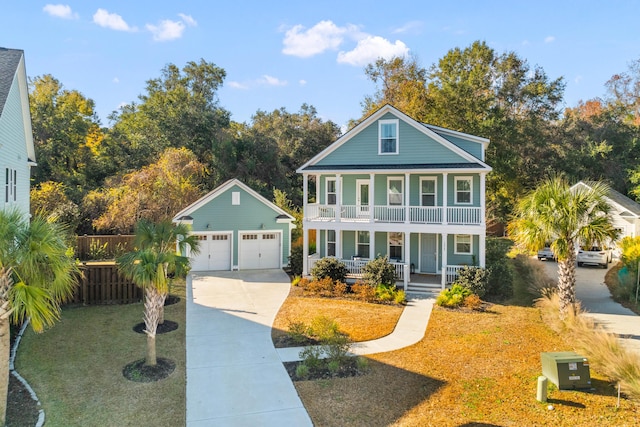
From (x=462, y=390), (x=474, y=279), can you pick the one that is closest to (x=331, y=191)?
(x=474, y=279)

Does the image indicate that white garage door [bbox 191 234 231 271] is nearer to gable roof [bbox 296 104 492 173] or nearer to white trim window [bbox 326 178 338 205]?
white trim window [bbox 326 178 338 205]

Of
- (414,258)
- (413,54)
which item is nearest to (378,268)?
(414,258)

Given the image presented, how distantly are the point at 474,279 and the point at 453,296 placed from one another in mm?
1572

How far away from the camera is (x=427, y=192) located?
20031mm

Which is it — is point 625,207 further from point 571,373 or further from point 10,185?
point 10,185

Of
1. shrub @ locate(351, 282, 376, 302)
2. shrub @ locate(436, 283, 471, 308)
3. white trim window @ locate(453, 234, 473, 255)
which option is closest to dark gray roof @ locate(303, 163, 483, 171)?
white trim window @ locate(453, 234, 473, 255)

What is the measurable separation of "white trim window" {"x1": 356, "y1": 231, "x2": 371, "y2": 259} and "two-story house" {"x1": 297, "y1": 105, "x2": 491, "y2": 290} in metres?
0.05

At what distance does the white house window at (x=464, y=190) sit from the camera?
63.4 feet

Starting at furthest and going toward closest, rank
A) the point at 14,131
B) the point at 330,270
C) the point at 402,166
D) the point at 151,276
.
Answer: the point at 402,166, the point at 330,270, the point at 14,131, the point at 151,276

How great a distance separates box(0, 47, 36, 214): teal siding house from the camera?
12.6 metres

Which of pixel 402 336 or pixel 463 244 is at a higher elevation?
pixel 463 244

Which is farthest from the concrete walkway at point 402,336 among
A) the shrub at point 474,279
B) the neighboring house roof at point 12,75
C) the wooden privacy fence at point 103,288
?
the neighboring house roof at point 12,75

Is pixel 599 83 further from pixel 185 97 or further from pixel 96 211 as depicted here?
pixel 96 211

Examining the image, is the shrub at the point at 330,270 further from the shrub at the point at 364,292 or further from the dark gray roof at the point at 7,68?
the dark gray roof at the point at 7,68
